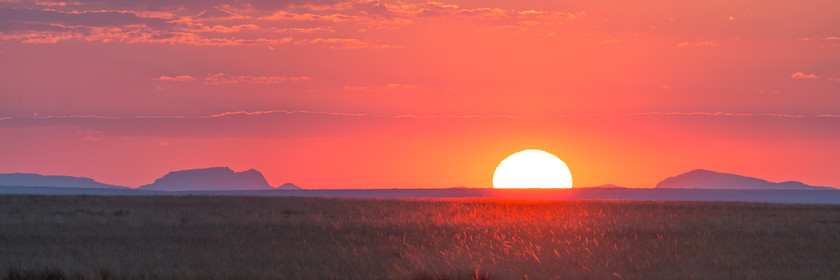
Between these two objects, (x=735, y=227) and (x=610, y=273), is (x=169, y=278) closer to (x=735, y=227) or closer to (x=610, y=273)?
(x=610, y=273)

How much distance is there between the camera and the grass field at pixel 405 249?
16.1 meters

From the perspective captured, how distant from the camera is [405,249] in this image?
2144cm

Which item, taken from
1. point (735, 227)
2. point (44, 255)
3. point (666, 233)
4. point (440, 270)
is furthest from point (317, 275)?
point (735, 227)

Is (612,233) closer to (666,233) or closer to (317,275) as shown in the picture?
(666,233)

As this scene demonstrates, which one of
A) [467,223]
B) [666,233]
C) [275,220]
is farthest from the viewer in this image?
[275,220]

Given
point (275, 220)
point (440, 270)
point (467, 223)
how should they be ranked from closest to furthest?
point (440, 270), point (467, 223), point (275, 220)

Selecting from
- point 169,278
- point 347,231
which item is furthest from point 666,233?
point 169,278

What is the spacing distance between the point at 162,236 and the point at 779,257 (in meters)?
17.4

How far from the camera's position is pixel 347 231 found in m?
28.0

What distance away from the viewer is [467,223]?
3045cm

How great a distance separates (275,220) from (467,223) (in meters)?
8.21

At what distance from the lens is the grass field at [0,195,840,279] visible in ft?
52.8

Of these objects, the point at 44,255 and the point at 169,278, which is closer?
the point at 169,278

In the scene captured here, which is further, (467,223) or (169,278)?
(467,223)
